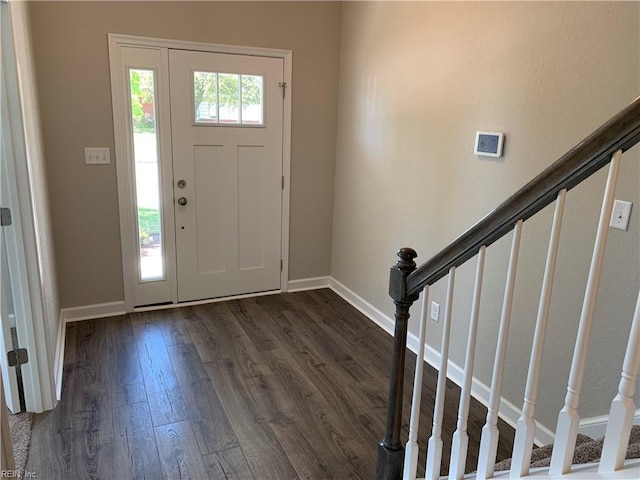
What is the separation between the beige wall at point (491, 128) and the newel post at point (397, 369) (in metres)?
0.93

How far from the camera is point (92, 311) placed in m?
3.55

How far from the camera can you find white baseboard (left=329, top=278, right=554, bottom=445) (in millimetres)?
2314

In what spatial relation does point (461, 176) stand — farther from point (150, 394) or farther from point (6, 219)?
point (6, 219)

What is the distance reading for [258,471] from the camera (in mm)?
2062

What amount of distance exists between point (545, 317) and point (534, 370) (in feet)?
0.44

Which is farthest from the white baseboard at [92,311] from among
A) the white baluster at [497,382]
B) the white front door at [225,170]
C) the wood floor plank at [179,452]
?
the white baluster at [497,382]

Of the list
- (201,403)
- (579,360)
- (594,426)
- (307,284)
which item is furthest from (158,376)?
(579,360)

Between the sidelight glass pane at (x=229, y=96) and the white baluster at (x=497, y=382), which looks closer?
the white baluster at (x=497, y=382)

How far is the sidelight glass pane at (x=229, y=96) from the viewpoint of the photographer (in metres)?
3.62

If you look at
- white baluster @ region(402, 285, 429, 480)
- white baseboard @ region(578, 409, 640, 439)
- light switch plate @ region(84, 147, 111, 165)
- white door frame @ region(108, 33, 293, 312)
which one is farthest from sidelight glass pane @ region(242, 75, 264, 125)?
white baseboard @ region(578, 409, 640, 439)

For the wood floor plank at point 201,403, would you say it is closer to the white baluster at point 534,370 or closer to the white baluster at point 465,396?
the white baluster at point 465,396

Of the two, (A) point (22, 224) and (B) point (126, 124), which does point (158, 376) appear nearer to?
(A) point (22, 224)

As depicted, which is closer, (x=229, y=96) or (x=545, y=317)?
(x=545, y=317)

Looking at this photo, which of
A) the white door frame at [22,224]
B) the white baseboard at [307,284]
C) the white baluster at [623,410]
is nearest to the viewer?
the white baluster at [623,410]
